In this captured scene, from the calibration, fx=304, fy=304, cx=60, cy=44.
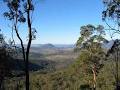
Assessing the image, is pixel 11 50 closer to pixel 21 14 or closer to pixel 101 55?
pixel 21 14

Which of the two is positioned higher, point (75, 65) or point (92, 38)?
point (92, 38)

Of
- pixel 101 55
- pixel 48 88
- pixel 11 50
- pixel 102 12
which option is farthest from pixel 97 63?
pixel 48 88

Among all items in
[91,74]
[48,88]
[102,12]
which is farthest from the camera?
[48,88]

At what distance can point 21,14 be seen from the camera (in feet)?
121

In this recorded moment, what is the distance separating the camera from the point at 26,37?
109 feet

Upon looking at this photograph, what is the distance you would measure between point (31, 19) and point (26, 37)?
6.73ft

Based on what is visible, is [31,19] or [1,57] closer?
[31,19]

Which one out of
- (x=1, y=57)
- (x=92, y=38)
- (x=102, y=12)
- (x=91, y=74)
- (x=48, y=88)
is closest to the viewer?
(x=102, y=12)

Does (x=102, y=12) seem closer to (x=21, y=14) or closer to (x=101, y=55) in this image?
(x=21, y=14)

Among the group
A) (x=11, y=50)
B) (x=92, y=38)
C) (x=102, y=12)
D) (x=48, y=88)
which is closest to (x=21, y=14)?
(x=102, y=12)

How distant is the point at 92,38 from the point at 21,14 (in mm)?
30015

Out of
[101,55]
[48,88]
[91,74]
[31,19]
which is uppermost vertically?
[31,19]

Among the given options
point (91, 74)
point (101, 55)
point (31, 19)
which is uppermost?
point (31, 19)

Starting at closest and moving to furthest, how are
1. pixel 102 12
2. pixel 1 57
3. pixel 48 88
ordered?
pixel 102 12
pixel 1 57
pixel 48 88
